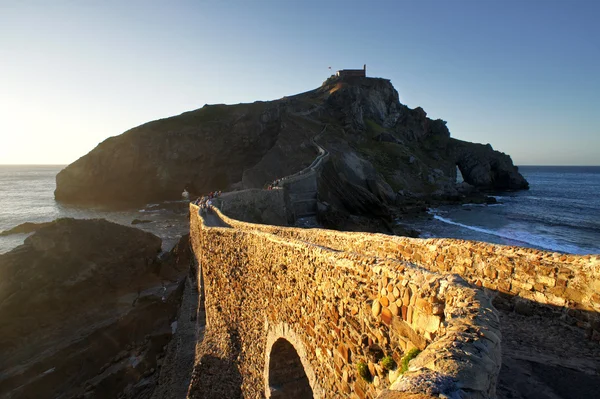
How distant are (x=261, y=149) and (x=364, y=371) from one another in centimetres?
6103

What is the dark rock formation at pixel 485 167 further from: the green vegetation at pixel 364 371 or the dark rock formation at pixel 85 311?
the green vegetation at pixel 364 371

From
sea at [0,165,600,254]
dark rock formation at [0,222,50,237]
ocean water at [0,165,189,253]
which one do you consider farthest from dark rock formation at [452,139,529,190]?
dark rock formation at [0,222,50,237]

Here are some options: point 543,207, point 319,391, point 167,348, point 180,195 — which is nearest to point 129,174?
point 180,195

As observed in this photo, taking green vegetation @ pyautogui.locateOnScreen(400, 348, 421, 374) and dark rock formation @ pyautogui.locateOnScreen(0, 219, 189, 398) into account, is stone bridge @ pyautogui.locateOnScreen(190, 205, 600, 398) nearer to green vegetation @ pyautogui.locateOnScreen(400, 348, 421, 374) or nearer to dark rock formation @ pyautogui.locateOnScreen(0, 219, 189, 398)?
green vegetation @ pyautogui.locateOnScreen(400, 348, 421, 374)

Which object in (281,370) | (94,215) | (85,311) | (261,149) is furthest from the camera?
(261,149)

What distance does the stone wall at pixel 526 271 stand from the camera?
4977mm

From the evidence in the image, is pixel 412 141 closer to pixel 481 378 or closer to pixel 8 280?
pixel 8 280

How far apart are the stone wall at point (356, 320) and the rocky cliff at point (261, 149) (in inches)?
1601

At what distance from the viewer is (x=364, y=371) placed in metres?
4.30

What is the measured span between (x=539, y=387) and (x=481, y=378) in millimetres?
3031

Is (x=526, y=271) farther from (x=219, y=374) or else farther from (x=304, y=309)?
(x=219, y=374)

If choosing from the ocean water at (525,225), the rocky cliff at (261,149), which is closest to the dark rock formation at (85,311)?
the ocean water at (525,225)

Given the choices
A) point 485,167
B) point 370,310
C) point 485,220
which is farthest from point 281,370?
point 485,167

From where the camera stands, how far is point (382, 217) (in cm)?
3578
